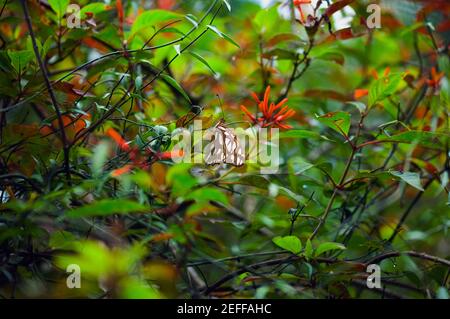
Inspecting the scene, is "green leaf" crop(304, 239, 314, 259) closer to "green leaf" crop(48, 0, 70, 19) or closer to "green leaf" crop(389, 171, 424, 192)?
"green leaf" crop(389, 171, 424, 192)

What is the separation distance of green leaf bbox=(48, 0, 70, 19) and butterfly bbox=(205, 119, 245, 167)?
450 mm

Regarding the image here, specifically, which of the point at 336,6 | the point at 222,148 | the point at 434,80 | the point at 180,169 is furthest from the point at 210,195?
the point at 434,80

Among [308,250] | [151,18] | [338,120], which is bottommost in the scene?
[308,250]

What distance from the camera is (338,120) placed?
1.03m

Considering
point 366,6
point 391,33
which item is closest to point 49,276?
point 366,6

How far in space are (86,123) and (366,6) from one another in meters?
0.74

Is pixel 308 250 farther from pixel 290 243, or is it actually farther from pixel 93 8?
pixel 93 8

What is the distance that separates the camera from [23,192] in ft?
3.47

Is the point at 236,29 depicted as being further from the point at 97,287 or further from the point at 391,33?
the point at 97,287

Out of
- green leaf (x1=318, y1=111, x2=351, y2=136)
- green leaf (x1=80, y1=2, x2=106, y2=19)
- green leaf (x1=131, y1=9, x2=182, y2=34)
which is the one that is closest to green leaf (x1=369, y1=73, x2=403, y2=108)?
green leaf (x1=318, y1=111, x2=351, y2=136)

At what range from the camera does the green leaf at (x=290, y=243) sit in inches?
37.1

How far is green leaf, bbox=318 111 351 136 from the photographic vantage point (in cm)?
101

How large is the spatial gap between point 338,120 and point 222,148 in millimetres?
235
